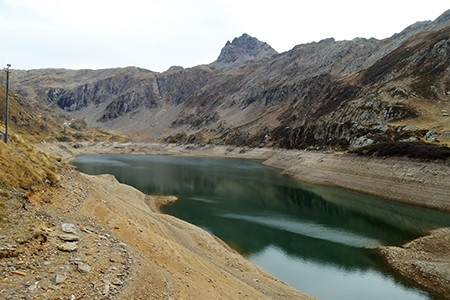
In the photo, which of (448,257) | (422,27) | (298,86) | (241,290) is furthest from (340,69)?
(241,290)

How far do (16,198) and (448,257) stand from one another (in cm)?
3358

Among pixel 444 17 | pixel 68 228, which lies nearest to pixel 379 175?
pixel 68 228

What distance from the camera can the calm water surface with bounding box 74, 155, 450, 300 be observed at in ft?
75.9

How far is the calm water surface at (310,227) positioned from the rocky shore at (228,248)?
8.53 ft

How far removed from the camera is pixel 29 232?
10.5 m

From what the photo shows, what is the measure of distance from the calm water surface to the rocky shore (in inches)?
102

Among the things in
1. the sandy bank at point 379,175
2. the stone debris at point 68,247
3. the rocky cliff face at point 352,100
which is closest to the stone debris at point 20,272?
the stone debris at point 68,247

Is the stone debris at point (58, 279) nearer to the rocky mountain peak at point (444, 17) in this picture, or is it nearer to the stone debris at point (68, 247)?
the stone debris at point (68, 247)

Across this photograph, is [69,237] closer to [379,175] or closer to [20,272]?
[20,272]

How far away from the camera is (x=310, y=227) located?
37.2m

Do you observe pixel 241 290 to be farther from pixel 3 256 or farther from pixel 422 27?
pixel 422 27

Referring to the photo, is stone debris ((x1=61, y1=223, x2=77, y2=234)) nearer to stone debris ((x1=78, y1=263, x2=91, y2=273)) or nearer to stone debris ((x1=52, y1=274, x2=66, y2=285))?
stone debris ((x1=78, y1=263, x2=91, y2=273))

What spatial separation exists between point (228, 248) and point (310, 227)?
1500 centimetres

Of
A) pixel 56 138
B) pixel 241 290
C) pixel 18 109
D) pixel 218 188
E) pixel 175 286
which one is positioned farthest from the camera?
pixel 56 138
